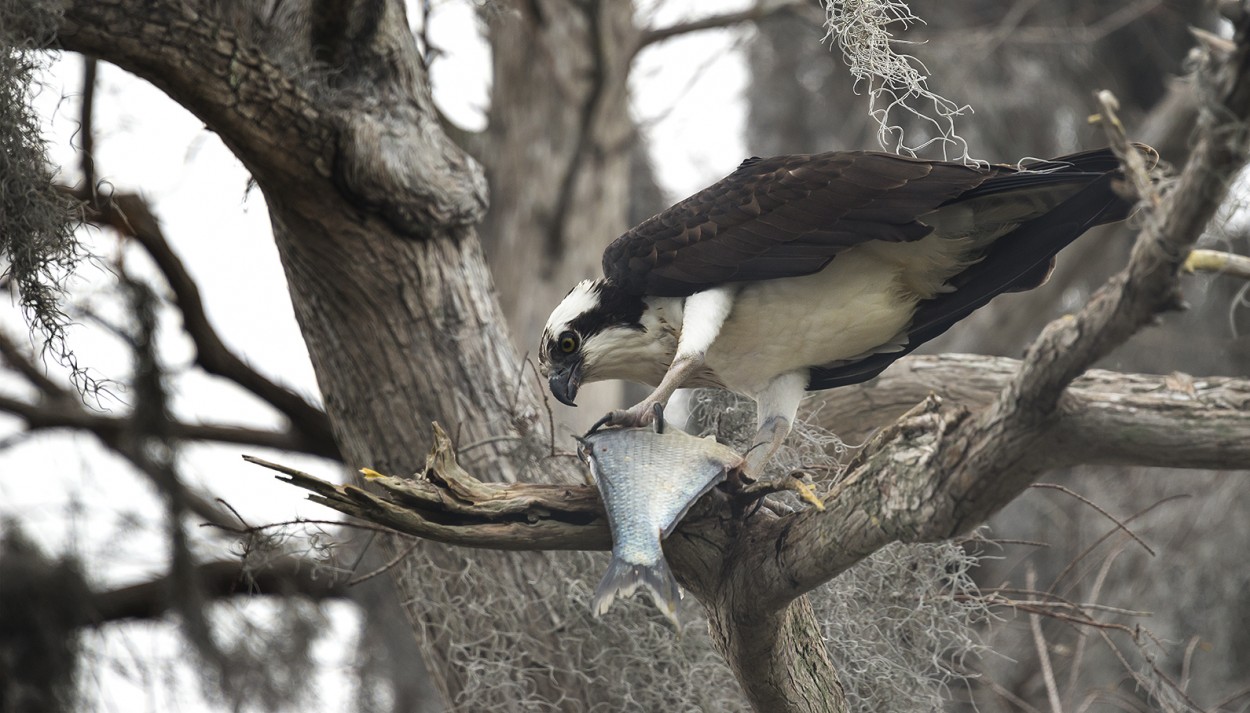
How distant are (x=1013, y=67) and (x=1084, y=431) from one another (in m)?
7.19

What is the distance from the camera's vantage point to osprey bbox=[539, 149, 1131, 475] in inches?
123

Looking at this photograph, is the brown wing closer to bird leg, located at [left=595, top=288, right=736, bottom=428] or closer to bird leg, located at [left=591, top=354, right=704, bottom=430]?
bird leg, located at [left=595, top=288, right=736, bottom=428]

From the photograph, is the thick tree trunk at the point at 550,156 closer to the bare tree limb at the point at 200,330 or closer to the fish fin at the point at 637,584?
the bare tree limb at the point at 200,330

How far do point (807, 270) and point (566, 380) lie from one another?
832 millimetres

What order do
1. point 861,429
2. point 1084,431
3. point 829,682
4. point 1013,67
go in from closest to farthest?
point 1084,431 < point 829,682 < point 861,429 < point 1013,67

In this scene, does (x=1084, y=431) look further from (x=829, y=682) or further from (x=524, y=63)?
(x=524, y=63)

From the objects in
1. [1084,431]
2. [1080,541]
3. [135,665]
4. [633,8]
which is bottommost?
[1080,541]

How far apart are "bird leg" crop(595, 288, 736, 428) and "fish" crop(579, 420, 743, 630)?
2.0 inches

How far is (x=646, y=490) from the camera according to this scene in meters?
2.77

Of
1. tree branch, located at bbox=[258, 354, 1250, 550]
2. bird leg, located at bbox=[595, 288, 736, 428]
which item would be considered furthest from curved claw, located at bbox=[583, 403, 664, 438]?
tree branch, located at bbox=[258, 354, 1250, 550]

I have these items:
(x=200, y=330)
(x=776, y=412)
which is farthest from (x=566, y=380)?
(x=200, y=330)

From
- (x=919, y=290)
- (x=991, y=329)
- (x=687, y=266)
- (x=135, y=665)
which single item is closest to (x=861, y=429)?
(x=919, y=290)

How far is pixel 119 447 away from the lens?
19.5 ft

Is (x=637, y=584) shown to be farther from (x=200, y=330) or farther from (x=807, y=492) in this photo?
(x=200, y=330)
